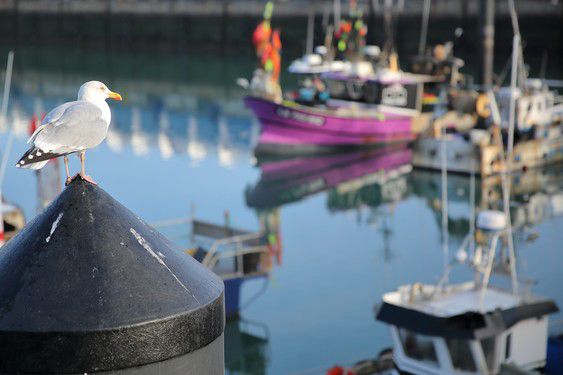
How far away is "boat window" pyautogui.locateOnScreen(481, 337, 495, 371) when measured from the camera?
32.0ft

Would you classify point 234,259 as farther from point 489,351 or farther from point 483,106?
point 483,106

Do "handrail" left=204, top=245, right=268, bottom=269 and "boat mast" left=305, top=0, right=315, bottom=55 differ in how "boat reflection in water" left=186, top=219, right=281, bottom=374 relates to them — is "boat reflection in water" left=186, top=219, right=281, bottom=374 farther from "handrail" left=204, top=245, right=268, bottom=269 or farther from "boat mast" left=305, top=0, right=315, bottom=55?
"boat mast" left=305, top=0, right=315, bottom=55

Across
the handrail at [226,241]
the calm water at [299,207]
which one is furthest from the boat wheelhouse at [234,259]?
the calm water at [299,207]

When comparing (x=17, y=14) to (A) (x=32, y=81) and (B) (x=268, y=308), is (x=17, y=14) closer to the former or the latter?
(A) (x=32, y=81)

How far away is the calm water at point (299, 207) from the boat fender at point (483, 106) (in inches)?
78.7

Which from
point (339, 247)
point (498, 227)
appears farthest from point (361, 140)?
point (498, 227)

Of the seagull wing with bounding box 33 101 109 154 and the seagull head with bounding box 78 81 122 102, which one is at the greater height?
the seagull head with bounding box 78 81 122 102

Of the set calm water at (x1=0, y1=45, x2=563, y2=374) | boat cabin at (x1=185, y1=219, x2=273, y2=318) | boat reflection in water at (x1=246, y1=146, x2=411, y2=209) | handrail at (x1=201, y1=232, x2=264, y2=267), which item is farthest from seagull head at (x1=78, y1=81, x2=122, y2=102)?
boat reflection in water at (x1=246, y1=146, x2=411, y2=209)

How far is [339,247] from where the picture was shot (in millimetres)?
16453

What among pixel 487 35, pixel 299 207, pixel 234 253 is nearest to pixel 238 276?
pixel 234 253

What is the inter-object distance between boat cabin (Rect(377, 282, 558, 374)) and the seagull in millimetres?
7483

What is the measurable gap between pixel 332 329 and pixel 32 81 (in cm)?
2613

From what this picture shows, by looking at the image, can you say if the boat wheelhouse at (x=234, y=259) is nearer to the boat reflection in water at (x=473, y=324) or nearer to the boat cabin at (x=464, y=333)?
the boat reflection in water at (x=473, y=324)

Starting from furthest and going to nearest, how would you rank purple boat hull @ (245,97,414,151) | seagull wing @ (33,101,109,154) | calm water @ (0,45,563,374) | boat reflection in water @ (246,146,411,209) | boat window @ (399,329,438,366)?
purple boat hull @ (245,97,414,151) → boat reflection in water @ (246,146,411,209) → calm water @ (0,45,563,374) → boat window @ (399,329,438,366) → seagull wing @ (33,101,109,154)
